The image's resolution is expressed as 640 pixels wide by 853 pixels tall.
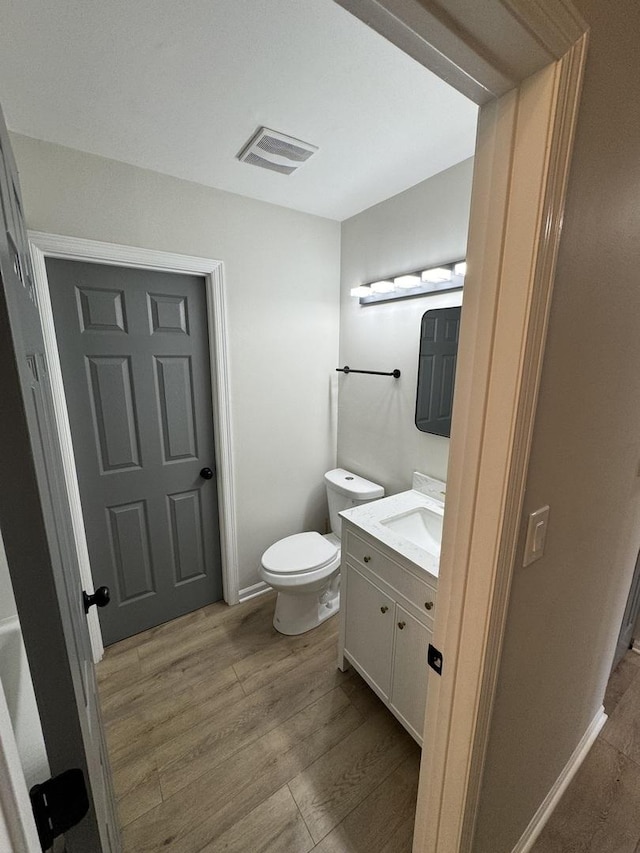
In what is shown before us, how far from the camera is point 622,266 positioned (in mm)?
744

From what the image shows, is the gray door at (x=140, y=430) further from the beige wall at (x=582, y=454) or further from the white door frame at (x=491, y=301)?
the beige wall at (x=582, y=454)

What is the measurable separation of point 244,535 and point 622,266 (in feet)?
6.93

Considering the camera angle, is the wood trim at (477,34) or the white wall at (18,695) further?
the white wall at (18,695)

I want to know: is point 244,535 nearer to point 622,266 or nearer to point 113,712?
point 113,712

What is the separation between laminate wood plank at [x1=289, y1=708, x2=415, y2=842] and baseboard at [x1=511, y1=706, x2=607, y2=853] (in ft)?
1.34

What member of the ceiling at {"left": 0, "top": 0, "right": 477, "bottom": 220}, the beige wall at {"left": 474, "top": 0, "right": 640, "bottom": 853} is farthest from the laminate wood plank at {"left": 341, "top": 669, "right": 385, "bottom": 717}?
the ceiling at {"left": 0, "top": 0, "right": 477, "bottom": 220}

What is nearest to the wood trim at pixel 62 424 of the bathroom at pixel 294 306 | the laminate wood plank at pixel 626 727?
the bathroom at pixel 294 306

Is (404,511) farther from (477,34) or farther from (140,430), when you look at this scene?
(477,34)

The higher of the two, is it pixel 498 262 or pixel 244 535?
pixel 498 262

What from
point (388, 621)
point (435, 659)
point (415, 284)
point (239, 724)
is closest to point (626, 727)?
point (388, 621)

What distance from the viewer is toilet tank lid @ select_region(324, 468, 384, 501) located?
210cm

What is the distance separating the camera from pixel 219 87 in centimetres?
115

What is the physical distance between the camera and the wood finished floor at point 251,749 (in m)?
1.17

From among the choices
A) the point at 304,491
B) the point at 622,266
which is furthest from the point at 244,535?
the point at 622,266
